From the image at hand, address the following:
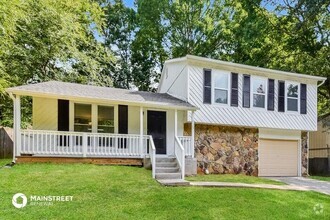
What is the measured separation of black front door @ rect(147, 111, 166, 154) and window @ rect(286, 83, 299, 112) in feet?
20.7

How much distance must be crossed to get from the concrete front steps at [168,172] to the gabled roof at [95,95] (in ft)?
6.75

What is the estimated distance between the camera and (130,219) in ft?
22.0

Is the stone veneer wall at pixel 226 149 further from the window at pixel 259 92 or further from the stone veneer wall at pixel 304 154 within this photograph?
the stone veneer wall at pixel 304 154

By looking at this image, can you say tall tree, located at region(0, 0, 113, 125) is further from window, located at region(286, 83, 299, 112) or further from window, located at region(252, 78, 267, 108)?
window, located at region(286, 83, 299, 112)

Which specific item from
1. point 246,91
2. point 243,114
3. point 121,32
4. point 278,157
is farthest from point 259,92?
point 121,32

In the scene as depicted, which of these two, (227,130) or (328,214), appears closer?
(328,214)

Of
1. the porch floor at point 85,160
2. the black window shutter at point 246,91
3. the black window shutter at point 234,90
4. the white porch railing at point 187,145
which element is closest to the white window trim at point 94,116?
the porch floor at point 85,160

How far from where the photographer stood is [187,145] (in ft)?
42.3

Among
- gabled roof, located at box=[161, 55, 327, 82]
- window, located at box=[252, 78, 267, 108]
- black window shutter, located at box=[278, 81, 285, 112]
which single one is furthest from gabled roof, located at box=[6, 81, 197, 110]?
black window shutter, located at box=[278, 81, 285, 112]

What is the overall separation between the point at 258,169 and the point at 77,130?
8.21 metres

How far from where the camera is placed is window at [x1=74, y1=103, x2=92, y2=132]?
40.4 feet

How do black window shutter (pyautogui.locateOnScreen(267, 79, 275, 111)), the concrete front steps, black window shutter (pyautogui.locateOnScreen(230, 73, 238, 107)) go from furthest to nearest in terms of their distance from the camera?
black window shutter (pyautogui.locateOnScreen(267, 79, 275, 111)) < black window shutter (pyautogui.locateOnScreen(230, 73, 238, 107)) < the concrete front steps

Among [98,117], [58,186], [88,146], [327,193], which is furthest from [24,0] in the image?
[327,193]

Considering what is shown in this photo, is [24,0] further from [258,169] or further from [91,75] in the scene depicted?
[258,169]
